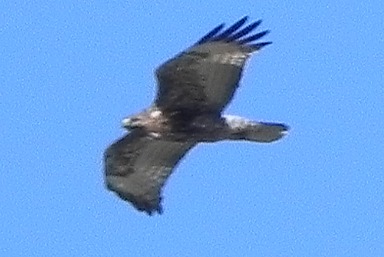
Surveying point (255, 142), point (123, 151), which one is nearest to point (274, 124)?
point (255, 142)

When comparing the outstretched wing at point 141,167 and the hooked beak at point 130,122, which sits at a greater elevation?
the hooked beak at point 130,122

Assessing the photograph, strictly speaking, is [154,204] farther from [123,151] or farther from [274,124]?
[274,124]

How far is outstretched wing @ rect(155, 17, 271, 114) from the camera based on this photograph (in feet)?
68.2

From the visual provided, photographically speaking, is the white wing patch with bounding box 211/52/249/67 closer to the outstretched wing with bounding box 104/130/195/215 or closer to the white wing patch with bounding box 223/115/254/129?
the white wing patch with bounding box 223/115/254/129

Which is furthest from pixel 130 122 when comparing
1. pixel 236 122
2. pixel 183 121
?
pixel 236 122

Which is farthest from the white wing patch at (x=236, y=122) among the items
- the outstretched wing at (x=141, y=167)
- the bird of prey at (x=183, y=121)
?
the outstretched wing at (x=141, y=167)

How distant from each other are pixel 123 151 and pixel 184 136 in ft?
3.00

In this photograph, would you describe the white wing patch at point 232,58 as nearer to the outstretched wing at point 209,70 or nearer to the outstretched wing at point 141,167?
the outstretched wing at point 209,70

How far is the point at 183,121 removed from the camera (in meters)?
21.3

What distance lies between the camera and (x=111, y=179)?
2200 cm

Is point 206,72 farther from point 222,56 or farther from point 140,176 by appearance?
point 140,176

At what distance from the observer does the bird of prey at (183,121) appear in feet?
68.2

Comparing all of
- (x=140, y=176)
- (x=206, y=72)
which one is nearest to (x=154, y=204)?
(x=140, y=176)

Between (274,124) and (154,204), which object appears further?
(154,204)
